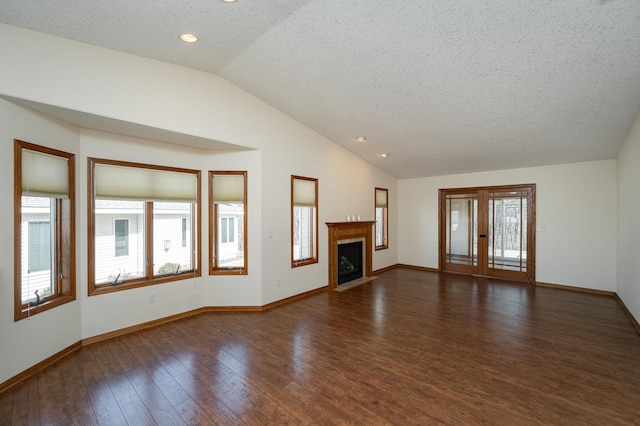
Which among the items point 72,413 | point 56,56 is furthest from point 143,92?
point 72,413

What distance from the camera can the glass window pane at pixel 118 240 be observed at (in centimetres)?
353

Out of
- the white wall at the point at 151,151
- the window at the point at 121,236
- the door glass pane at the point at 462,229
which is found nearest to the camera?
the white wall at the point at 151,151

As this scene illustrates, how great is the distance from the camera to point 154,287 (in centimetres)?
392

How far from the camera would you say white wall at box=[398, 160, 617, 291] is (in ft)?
17.3

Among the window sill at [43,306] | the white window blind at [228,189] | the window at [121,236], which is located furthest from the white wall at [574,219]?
the window sill at [43,306]

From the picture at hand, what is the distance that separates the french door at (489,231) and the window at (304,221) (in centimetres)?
374

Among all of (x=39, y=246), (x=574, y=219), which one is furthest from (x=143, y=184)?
(x=574, y=219)

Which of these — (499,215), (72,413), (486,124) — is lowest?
(72,413)

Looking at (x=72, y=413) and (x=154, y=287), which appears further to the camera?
(x=154, y=287)

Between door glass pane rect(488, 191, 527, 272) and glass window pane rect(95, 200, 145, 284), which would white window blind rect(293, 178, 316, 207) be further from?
door glass pane rect(488, 191, 527, 272)

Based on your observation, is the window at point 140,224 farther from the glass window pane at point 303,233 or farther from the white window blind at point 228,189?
the glass window pane at point 303,233

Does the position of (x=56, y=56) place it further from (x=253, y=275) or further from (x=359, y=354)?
(x=359, y=354)

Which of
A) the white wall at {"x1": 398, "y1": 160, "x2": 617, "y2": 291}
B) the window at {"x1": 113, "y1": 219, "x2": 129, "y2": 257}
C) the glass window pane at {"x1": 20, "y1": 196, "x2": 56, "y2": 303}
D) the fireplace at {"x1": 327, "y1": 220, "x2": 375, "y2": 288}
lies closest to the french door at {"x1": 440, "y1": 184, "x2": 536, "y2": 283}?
the white wall at {"x1": 398, "y1": 160, "x2": 617, "y2": 291}

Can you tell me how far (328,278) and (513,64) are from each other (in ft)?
14.5
